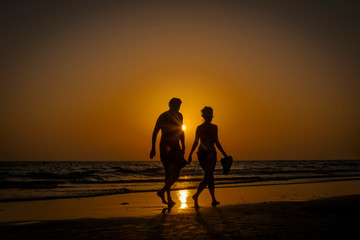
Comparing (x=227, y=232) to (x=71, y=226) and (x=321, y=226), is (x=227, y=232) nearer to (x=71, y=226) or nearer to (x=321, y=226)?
(x=321, y=226)

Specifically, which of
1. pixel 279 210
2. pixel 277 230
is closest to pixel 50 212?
pixel 279 210

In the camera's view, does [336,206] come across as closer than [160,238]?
No

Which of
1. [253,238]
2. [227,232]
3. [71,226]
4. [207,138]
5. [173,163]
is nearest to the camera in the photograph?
[253,238]

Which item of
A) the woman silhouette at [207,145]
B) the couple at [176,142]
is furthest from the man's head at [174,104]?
the woman silhouette at [207,145]

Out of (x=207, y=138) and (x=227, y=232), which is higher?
(x=207, y=138)

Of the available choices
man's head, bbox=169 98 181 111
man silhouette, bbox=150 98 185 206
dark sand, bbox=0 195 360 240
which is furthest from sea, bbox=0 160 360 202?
dark sand, bbox=0 195 360 240

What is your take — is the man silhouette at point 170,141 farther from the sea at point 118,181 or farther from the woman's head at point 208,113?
the sea at point 118,181

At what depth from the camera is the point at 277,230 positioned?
15.6ft

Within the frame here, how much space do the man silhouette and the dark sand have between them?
1275mm

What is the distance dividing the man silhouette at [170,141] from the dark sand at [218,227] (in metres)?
1.28

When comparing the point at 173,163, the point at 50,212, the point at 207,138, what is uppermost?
the point at 207,138

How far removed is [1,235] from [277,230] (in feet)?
12.2

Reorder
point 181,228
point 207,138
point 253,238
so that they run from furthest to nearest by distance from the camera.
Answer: point 207,138 < point 181,228 < point 253,238

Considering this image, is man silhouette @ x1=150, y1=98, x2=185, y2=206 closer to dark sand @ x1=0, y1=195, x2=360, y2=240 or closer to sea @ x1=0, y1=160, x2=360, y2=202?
dark sand @ x1=0, y1=195, x2=360, y2=240
